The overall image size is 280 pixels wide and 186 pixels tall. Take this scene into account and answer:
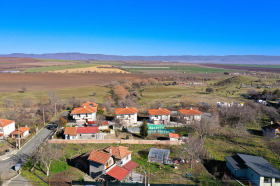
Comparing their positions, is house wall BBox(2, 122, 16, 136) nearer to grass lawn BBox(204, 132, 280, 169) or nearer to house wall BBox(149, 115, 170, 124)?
house wall BBox(149, 115, 170, 124)

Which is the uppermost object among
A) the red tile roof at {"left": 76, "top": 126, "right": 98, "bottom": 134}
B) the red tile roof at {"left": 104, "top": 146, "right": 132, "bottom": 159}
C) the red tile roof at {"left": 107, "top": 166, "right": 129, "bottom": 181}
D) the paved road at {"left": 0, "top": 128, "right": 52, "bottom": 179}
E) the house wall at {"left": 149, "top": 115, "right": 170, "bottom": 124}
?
the red tile roof at {"left": 104, "top": 146, "right": 132, "bottom": 159}

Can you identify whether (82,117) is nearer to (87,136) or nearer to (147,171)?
(87,136)

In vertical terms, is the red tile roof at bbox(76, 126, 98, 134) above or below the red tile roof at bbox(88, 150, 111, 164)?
below

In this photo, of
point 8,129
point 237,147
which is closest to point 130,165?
point 237,147

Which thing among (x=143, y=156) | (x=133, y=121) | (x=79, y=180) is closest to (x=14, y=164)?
(x=79, y=180)

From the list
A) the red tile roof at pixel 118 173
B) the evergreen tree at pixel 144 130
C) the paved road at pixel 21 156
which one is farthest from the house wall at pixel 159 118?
the red tile roof at pixel 118 173

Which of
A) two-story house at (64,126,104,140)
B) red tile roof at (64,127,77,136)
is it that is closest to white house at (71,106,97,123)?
red tile roof at (64,127,77,136)
